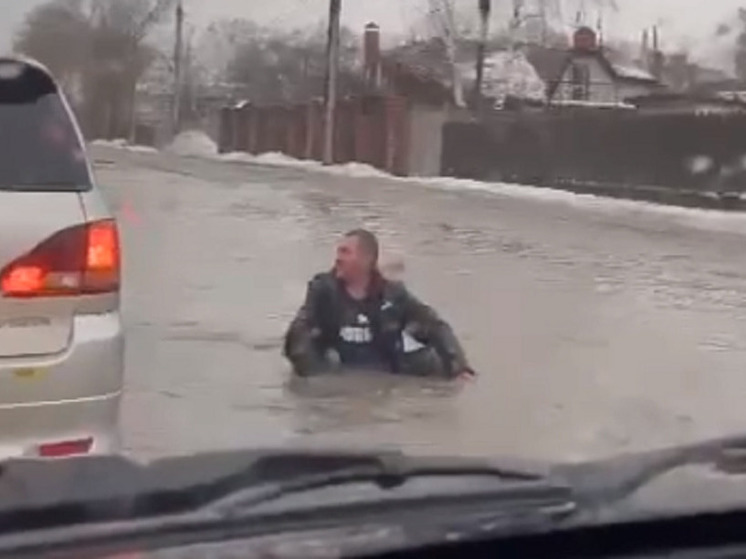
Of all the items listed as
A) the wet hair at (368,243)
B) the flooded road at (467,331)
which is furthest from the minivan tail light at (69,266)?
the wet hair at (368,243)

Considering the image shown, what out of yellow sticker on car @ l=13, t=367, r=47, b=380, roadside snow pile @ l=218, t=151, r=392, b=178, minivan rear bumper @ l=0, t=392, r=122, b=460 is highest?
yellow sticker on car @ l=13, t=367, r=47, b=380

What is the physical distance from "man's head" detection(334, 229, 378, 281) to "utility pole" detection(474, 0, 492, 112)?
40076 mm

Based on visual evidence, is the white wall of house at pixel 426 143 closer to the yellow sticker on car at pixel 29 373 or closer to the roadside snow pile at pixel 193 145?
the roadside snow pile at pixel 193 145

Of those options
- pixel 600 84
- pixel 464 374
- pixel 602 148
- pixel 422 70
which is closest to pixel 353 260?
pixel 464 374

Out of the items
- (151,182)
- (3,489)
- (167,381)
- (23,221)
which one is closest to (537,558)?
(3,489)

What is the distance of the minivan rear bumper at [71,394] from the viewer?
514cm

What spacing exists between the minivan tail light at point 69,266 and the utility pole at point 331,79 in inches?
1594

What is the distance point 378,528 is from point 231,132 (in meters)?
57.8

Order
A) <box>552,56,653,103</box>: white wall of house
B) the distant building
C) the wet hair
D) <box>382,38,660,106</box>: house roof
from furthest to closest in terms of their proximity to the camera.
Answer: <box>552,56,653,103</box>: white wall of house → the distant building → <box>382,38,660,106</box>: house roof → the wet hair

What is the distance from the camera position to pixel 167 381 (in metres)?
9.81

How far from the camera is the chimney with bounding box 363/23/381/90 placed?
61.7m

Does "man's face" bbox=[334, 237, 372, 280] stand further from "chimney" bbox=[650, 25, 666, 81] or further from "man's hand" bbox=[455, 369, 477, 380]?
"chimney" bbox=[650, 25, 666, 81]

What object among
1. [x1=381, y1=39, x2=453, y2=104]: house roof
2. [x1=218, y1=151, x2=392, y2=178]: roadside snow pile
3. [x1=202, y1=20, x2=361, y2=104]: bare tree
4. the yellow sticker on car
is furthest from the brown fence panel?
the yellow sticker on car

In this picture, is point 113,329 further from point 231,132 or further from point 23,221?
point 231,132
